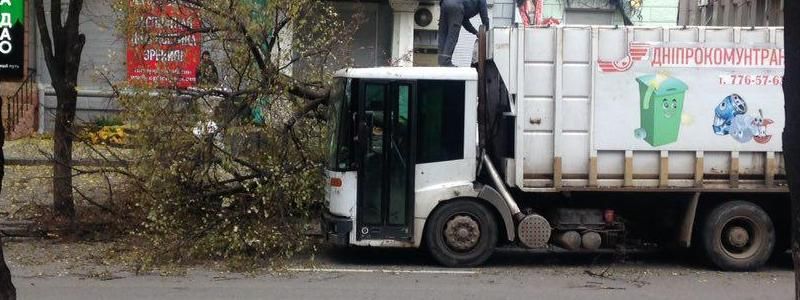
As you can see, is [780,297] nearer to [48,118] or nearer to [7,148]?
[7,148]

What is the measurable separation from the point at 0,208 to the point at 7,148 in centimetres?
602

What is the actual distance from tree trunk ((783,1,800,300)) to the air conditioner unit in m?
16.7

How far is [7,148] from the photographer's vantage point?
18484mm

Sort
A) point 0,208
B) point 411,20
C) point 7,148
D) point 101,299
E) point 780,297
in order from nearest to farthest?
1. point 101,299
2. point 780,297
3. point 0,208
4. point 7,148
5. point 411,20

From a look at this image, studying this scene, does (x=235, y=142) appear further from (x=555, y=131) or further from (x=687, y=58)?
(x=687, y=58)

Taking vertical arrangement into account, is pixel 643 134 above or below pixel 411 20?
below

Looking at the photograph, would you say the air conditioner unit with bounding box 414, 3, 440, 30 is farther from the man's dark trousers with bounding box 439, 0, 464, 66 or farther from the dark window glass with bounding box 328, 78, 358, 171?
the dark window glass with bounding box 328, 78, 358, 171

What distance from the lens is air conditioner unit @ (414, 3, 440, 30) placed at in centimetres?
2047

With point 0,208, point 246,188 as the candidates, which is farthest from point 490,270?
point 0,208

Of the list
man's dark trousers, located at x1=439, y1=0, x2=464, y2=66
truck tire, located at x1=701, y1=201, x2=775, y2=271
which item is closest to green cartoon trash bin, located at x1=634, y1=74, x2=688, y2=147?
truck tire, located at x1=701, y1=201, x2=775, y2=271

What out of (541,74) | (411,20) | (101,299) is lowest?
(101,299)

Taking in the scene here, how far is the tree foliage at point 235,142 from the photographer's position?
34.3 feet

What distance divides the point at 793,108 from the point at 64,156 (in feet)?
32.7

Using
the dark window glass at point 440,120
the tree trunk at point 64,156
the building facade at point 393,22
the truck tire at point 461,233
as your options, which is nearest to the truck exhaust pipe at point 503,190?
the truck tire at point 461,233
